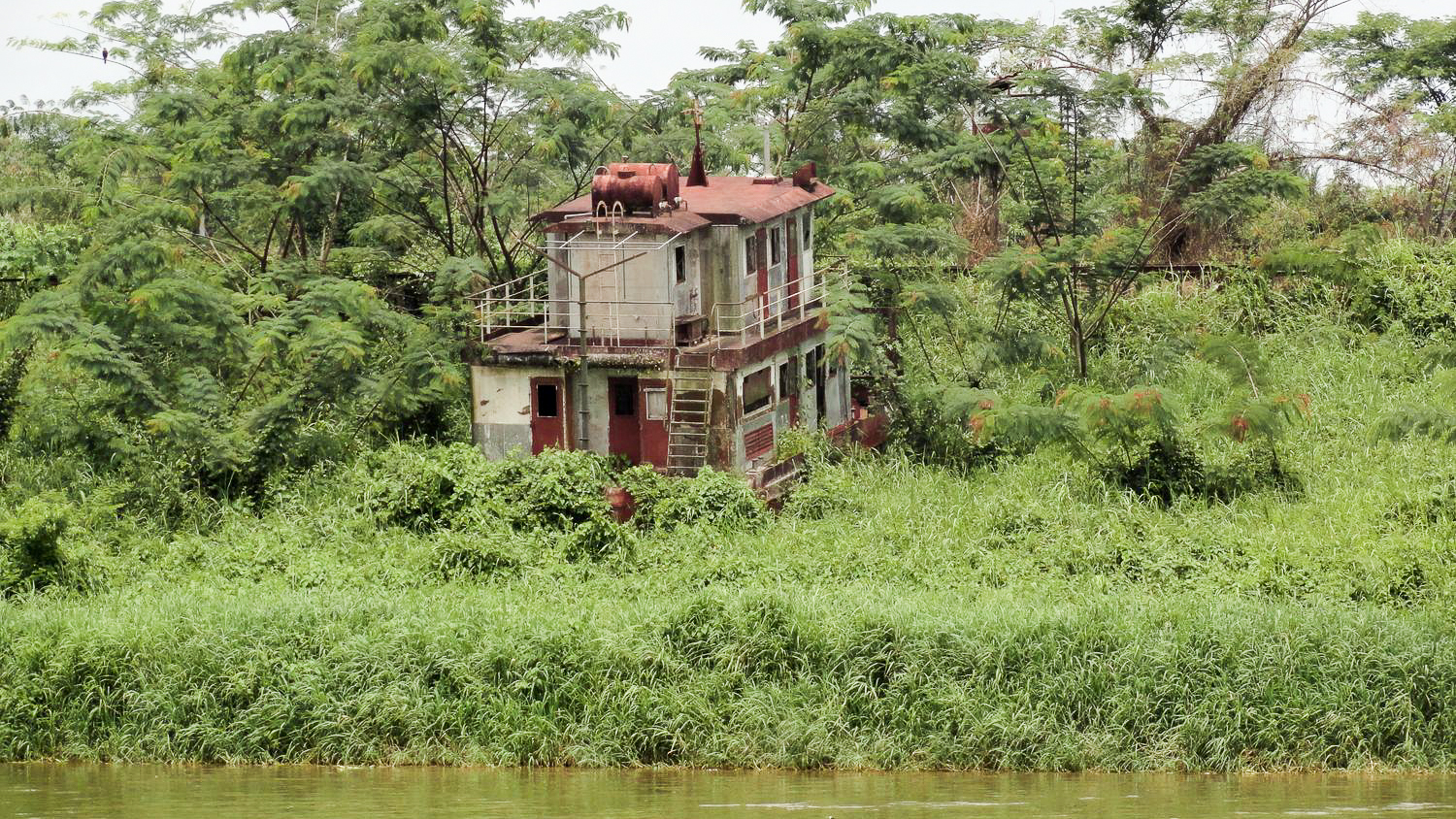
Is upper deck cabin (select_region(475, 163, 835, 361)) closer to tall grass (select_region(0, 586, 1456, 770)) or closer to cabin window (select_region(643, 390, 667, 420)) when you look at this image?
cabin window (select_region(643, 390, 667, 420))

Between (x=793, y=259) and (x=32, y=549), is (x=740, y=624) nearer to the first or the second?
(x=32, y=549)

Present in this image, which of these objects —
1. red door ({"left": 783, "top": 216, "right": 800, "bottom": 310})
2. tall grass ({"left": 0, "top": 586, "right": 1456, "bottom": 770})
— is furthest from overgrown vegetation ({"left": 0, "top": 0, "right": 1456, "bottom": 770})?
red door ({"left": 783, "top": 216, "right": 800, "bottom": 310})

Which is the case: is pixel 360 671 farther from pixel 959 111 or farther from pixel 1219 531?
pixel 959 111

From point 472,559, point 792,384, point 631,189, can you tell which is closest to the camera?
point 472,559

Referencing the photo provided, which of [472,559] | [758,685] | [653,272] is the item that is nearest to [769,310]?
[653,272]

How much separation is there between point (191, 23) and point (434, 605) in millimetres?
14414

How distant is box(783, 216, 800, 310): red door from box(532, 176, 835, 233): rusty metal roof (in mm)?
382

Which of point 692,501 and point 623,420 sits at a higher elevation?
point 623,420

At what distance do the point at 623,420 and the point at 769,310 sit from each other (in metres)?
2.88

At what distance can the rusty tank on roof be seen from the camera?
86.0 feet

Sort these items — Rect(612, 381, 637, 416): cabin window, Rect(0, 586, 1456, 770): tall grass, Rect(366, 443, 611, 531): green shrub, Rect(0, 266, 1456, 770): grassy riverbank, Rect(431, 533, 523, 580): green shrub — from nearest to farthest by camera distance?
Rect(0, 586, 1456, 770): tall grass, Rect(0, 266, 1456, 770): grassy riverbank, Rect(431, 533, 523, 580): green shrub, Rect(366, 443, 611, 531): green shrub, Rect(612, 381, 637, 416): cabin window

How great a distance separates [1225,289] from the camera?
112 feet

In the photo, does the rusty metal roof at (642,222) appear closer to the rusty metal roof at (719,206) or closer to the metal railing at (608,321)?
the rusty metal roof at (719,206)

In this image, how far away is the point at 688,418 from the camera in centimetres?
2619
